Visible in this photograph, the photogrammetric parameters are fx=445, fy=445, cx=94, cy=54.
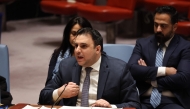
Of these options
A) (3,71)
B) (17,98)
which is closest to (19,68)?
(17,98)

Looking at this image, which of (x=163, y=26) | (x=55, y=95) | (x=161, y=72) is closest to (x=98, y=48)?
(x=55, y=95)

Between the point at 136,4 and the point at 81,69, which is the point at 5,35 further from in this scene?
the point at 81,69

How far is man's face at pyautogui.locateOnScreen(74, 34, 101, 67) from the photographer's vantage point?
290 centimetres

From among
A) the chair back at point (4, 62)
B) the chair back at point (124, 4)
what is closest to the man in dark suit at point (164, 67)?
the chair back at point (4, 62)

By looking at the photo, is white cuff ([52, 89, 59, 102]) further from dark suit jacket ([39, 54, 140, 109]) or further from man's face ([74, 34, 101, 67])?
man's face ([74, 34, 101, 67])

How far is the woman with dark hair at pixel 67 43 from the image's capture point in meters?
3.71

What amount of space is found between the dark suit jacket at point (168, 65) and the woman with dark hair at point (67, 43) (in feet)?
1.62

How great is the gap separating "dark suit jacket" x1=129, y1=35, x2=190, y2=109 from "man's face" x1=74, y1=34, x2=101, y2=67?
69 cm

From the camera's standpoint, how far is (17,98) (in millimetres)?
4996

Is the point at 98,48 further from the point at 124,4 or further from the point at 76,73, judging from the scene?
the point at 124,4

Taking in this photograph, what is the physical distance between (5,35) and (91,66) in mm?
5596

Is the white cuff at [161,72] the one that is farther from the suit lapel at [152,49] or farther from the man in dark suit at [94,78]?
the man in dark suit at [94,78]

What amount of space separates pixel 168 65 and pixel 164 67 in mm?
87

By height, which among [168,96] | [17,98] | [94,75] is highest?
[94,75]
